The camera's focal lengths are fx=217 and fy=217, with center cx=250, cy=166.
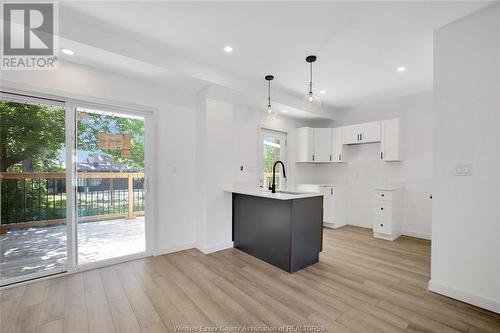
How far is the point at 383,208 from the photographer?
13.3 feet

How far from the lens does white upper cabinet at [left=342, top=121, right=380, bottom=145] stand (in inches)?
173

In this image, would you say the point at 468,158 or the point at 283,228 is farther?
the point at 283,228

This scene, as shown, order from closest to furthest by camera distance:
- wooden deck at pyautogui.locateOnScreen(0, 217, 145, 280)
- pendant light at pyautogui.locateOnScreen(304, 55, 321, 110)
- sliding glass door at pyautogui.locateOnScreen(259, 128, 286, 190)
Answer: wooden deck at pyautogui.locateOnScreen(0, 217, 145, 280), pendant light at pyautogui.locateOnScreen(304, 55, 321, 110), sliding glass door at pyautogui.locateOnScreen(259, 128, 286, 190)

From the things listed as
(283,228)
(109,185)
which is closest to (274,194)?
(283,228)

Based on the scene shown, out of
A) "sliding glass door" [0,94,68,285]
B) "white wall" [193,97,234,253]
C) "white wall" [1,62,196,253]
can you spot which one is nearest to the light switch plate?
"white wall" [193,97,234,253]

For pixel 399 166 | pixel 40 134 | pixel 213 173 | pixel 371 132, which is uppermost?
pixel 371 132

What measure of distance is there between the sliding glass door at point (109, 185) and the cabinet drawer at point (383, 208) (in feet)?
13.4

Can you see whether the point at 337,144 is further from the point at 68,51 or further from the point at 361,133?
the point at 68,51

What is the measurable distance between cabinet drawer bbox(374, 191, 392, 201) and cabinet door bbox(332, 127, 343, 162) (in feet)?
3.76

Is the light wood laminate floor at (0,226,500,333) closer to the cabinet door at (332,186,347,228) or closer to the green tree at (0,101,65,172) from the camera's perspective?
the green tree at (0,101,65,172)

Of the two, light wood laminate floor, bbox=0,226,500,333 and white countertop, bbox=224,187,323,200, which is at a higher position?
white countertop, bbox=224,187,323,200

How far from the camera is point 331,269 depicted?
110 inches

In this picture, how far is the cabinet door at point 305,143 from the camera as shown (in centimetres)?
507

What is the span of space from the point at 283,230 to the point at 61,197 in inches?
110
